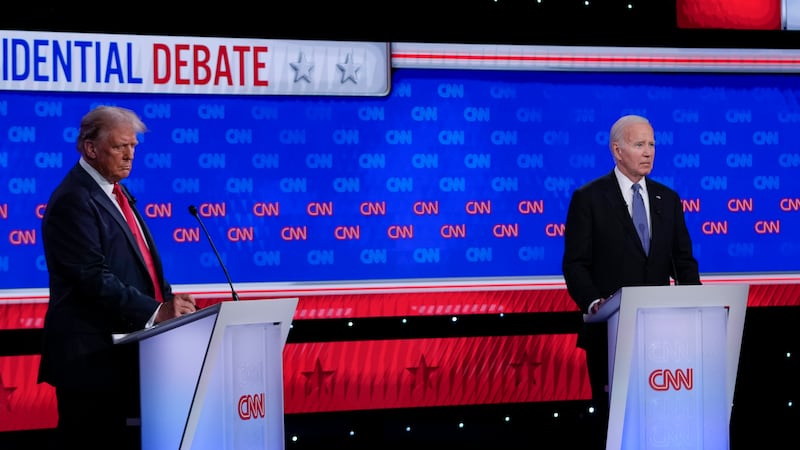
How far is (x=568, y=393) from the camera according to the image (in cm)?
518

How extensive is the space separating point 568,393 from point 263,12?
2.36 meters

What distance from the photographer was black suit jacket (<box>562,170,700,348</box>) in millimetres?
4062

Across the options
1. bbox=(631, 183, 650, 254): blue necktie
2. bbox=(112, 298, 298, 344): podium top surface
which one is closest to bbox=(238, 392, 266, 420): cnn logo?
bbox=(112, 298, 298, 344): podium top surface

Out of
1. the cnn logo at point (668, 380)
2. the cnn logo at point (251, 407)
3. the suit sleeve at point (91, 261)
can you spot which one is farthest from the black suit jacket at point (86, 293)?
the cnn logo at point (668, 380)

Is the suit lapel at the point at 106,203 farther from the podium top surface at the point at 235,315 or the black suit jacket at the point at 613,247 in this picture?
the black suit jacket at the point at 613,247

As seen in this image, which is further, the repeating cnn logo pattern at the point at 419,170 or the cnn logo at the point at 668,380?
the repeating cnn logo pattern at the point at 419,170

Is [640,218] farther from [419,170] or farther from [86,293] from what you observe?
[86,293]

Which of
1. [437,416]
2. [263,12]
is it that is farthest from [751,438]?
[263,12]

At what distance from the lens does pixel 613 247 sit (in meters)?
4.07

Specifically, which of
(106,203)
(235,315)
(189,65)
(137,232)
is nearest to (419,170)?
(189,65)

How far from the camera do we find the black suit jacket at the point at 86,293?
3.18 meters

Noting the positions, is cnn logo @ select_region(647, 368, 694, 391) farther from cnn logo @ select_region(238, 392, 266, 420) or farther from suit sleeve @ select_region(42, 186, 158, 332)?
suit sleeve @ select_region(42, 186, 158, 332)

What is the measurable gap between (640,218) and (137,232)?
1934 mm

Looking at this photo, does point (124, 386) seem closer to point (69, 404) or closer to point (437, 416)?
point (69, 404)
